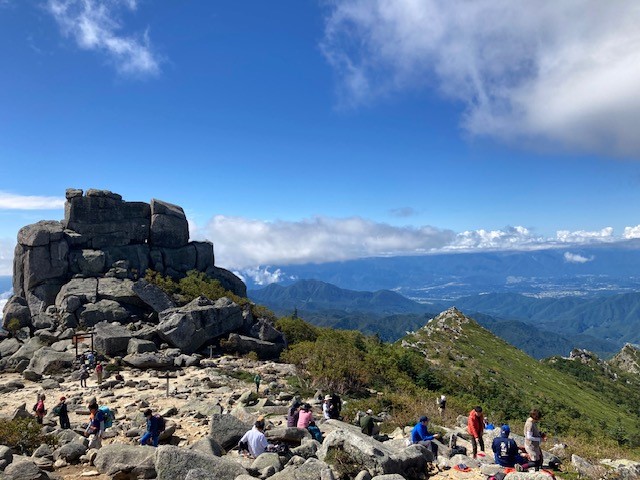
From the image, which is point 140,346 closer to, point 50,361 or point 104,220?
point 50,361

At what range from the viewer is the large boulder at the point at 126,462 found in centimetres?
1423

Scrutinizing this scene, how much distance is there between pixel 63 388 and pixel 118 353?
29.1 feet

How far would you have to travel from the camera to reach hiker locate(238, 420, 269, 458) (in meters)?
15.5

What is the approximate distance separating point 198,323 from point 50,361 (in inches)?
544

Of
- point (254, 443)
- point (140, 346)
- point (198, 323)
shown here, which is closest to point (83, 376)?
point (140, 346)

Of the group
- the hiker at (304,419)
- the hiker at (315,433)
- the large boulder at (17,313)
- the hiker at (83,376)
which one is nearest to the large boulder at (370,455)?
the hiker at (315,433)

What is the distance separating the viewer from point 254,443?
15617 mm

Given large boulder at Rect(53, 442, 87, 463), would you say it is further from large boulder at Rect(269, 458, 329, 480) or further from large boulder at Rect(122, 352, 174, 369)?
large boulder at Rect(122, 352, 174, 369)

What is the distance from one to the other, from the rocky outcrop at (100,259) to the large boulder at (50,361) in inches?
320

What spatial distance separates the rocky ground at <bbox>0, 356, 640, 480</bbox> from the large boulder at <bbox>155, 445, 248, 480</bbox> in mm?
138

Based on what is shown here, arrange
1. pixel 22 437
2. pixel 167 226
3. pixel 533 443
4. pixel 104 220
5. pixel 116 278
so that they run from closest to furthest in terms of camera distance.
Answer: pixel 533 443
pixel 22 437
pixel 116 278
pixel 104 220
pixel 167 226

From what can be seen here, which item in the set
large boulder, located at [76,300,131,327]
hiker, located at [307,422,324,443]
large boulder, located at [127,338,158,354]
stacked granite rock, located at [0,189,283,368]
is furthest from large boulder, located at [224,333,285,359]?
hiker, located at [307,422,324,443]

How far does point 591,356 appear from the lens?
13650cm

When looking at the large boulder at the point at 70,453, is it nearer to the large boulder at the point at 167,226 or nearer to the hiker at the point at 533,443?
the hiker at the point at 533,443
